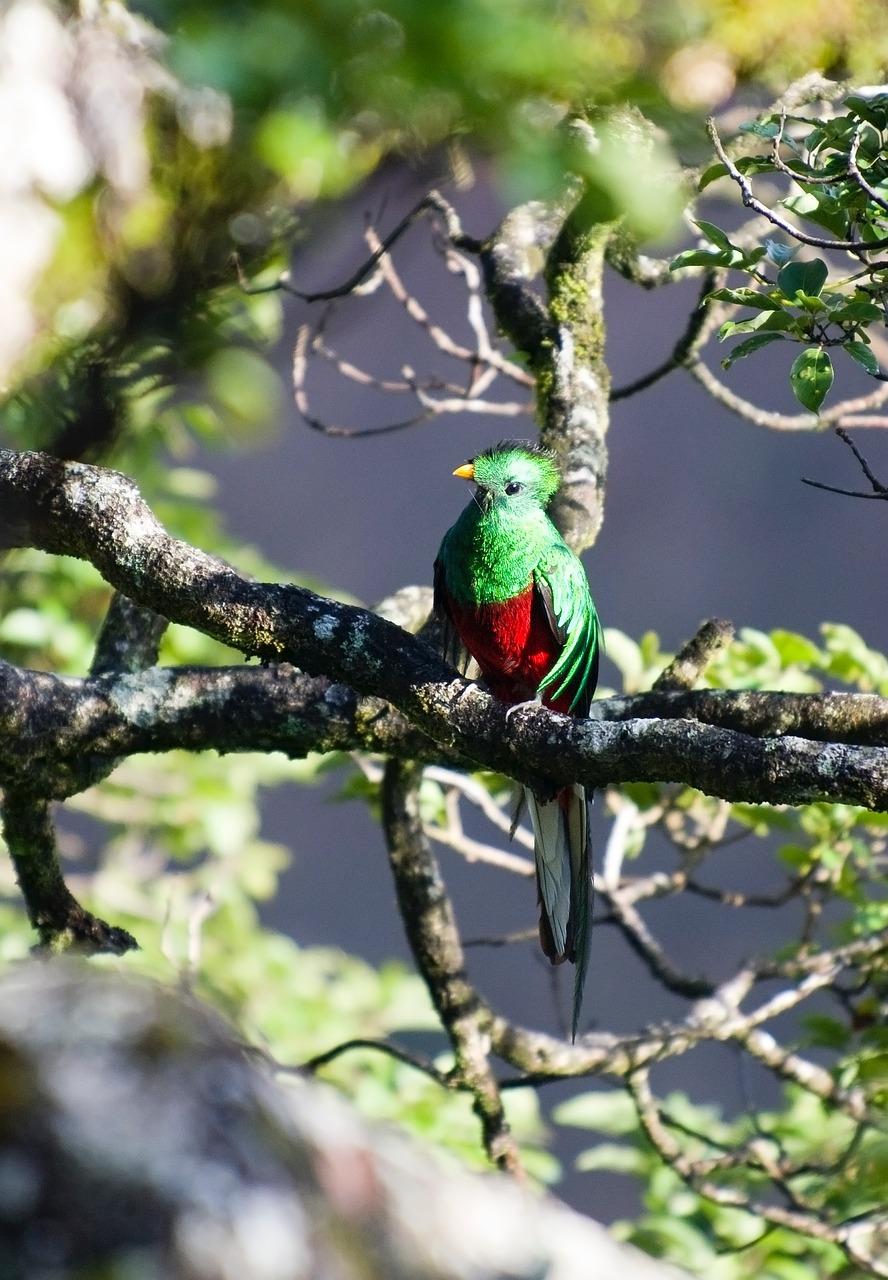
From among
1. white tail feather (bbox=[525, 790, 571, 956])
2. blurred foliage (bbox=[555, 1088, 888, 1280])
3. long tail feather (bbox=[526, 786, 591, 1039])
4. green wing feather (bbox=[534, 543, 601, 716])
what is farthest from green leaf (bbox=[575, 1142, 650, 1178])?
green wing feather (bbox=[534, 543, 601, 716])

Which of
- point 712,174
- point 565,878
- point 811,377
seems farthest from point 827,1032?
point 712,174

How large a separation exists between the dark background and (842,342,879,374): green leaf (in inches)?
161

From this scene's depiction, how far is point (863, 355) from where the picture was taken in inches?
80.4

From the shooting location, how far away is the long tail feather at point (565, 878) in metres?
2.89

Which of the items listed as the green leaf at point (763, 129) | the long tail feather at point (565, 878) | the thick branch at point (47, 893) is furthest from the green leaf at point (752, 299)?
the thick branch at point (47, 893)

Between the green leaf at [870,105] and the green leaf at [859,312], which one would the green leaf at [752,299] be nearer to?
the green leaf at [859,312]

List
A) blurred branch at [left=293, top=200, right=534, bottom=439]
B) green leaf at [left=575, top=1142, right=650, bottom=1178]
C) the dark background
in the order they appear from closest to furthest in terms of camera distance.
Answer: blurred branch at [left=293, top=200, right=534, bottom=439] < green leaf at [left=575, top=1142, right=650, bottom=1178] < the dark background

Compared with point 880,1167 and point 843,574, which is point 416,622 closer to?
point 880,1167

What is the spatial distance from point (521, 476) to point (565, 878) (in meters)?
0.90

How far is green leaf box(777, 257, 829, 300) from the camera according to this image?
6.86 feet

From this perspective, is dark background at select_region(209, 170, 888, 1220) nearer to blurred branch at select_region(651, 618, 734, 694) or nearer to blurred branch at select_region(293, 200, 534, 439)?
blurred branch at select_region(293, 200, 534, 439)

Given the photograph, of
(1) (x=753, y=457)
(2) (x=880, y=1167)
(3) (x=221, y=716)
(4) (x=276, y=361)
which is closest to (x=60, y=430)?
(4) (x=276, y=361)

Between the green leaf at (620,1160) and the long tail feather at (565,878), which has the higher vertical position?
the long tail feather at (565,878)

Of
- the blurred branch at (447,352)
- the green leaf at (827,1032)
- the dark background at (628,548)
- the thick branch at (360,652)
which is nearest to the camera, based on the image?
the thick branch at (360,652)
